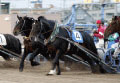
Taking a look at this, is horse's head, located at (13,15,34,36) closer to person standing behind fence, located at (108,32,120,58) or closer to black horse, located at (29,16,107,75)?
black horse, located at (29,16,107,75)

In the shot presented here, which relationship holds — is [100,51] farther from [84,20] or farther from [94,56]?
[84,20]

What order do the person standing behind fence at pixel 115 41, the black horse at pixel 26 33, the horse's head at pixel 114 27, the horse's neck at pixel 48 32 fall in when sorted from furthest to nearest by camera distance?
the black horse at pixel 26 33
the person standing behind fence at pixel 115 41
the horse's neck at pixel 48 32
the horse's head at pixel 114 27

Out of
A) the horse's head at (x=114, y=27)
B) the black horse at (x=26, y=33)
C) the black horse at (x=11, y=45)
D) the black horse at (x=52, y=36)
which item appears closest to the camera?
the horse's head at (x=114, y=27)

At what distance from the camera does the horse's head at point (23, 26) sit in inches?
539

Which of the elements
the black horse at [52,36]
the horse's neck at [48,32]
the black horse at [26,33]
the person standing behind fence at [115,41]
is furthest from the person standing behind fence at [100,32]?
the horse's neck at [48,32]

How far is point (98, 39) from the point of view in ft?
49.9

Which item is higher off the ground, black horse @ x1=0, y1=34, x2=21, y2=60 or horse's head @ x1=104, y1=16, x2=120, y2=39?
horse's head @ x1=104, y1=16, x2=120, y2=39

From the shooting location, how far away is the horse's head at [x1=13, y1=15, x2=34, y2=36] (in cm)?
1369

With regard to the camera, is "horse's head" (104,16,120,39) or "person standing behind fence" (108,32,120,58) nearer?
"horse's head" (104,16,120,39)

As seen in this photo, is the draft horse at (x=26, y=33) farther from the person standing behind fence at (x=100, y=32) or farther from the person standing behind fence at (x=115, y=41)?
the person standing behind fence at (x=115, y=41)

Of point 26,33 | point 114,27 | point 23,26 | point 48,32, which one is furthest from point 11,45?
point 114,27

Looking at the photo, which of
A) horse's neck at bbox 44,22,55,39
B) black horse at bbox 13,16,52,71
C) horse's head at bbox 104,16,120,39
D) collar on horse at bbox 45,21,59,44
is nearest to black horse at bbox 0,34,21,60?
black horse at bbox 13,16,52,71

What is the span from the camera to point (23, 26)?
13.8 meters

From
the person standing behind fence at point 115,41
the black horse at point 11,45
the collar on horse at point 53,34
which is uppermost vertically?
the collar on horse at point 53,34
